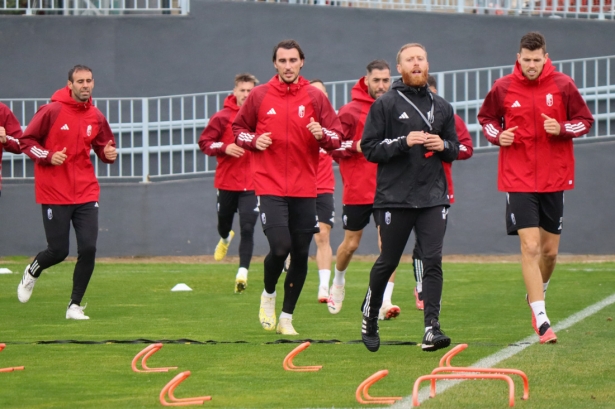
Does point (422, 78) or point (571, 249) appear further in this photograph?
point (571, 249)

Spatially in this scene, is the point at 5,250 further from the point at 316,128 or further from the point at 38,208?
the point at 316,128

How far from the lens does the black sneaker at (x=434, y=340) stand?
8172 millimetres

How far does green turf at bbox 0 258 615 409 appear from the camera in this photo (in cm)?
703

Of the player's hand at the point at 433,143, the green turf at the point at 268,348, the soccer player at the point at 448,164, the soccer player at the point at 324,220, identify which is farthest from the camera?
the soccer player at the point at 324,220

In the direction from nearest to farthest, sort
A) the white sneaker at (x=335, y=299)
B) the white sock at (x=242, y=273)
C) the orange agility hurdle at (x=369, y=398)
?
the orange agility hurdle at (x=369, y=398)
the white sneaker at (x=335, y=299)
the white sock at (x=242, y=273)

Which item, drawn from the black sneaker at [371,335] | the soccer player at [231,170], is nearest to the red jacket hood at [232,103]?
the soccer player at [231,170]

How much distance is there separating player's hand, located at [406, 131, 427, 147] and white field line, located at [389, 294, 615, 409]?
5.02ft

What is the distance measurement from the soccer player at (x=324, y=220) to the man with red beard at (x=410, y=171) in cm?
441

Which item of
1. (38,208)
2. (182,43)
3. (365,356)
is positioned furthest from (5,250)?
(365,356)

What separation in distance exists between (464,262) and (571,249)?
2.03 meters

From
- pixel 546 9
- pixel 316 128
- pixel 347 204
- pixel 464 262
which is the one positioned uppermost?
pixel 546 9

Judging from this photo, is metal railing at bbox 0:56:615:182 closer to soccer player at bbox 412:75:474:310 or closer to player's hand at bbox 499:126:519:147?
soccer player at bbox 412:75:474:310

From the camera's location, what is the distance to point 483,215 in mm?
20188

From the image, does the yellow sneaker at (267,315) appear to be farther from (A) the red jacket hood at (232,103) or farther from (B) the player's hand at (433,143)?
(A) the red jacket hood at (232,103)
